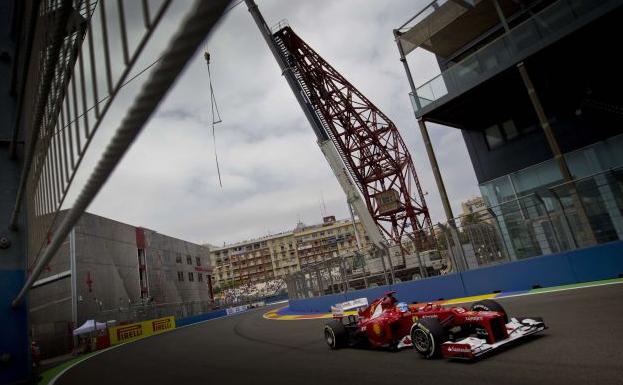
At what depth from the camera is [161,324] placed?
2633 cm

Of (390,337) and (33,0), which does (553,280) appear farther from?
(33,0)

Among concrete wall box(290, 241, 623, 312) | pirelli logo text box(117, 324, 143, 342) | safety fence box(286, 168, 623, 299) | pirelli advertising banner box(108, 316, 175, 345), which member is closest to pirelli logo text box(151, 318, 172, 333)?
pirelli advertising banner box(108, 316, 175, 345)

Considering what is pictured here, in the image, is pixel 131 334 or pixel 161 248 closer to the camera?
pixel 131 334

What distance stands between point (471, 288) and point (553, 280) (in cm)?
218

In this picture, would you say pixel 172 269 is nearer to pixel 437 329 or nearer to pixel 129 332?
pixel 129 332

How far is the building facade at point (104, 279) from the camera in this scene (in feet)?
81.9

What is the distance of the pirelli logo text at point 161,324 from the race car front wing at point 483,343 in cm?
2494

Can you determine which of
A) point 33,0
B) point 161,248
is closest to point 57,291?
point 161,248

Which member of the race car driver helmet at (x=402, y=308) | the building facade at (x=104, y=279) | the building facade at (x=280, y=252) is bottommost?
the race car driver helmet at (x=402, y=308)

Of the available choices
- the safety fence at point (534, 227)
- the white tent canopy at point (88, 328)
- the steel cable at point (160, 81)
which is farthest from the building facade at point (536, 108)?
the white tent canopy at point (88, 328)

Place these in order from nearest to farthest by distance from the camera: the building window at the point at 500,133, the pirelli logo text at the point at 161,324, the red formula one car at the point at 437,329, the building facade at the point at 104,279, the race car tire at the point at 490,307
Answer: the red formula one car at the point at 437,329 < the race car tire at the point at 490,307 < the building window at the point at 500,133 < the building facade at the point at 104,279 < the pirelli logo text at the point at 161,324

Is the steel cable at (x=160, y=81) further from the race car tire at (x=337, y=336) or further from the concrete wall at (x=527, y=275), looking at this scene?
the concrete wall at (x=527, y=275)

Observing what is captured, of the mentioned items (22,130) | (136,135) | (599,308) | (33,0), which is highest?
(22,130)

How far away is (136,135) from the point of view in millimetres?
1563
